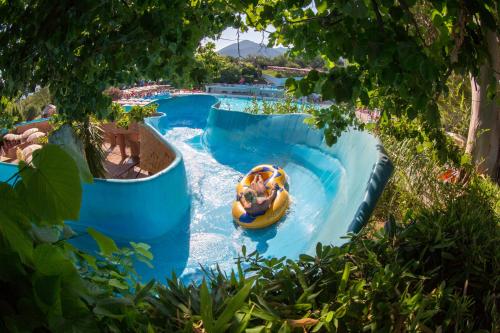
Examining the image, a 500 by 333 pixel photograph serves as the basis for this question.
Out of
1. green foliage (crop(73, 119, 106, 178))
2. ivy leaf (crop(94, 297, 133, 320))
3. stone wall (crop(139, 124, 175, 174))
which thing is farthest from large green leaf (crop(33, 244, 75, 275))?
stone wall (crop(139, 124, 175, 174))

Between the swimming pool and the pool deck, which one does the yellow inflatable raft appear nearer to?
the swimming pool

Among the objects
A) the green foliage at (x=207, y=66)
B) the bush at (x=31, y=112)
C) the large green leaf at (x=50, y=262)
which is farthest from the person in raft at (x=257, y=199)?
the bush at (x=31, y=112)

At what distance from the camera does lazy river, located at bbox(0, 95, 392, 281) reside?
621 centimetres

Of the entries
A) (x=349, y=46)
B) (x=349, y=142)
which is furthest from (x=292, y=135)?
(x=349, y=46)

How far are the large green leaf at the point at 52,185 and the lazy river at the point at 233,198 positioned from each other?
328cm

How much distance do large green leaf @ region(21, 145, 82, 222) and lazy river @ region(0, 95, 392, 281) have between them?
10.8 feet

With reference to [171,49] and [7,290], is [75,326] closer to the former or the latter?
[7,290]

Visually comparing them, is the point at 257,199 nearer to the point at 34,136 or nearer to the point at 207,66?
the point at 207,66

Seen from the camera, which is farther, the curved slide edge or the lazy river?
the lazy river

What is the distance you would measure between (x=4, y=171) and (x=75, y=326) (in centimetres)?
869

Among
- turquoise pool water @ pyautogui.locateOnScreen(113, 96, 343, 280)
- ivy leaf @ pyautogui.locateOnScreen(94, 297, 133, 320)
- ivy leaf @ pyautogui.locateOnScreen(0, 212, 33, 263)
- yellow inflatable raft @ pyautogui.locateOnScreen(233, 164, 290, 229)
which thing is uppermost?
ivy leaf @ pyautogui.locateOnScreen(0, 212, 33, 263)

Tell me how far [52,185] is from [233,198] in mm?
9178

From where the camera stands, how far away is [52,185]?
0.85m

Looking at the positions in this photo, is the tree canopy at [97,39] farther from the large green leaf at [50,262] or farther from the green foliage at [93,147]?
the green foliage at [93,147]
